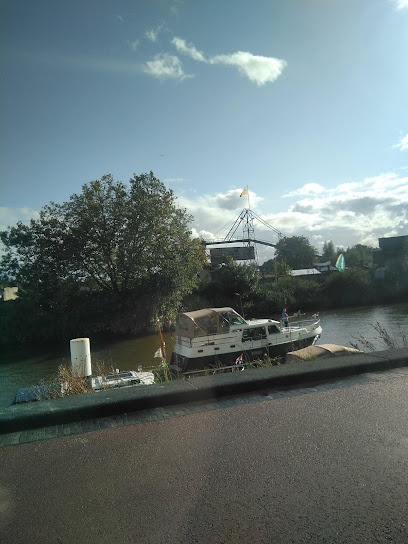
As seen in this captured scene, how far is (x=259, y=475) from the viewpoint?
3629 millimetres

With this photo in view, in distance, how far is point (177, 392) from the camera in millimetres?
5586

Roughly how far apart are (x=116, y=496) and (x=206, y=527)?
79 centimetres

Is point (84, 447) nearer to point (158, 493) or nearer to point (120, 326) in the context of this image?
point (158, 493)

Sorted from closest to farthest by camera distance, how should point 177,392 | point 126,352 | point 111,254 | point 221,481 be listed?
point 221,481 → point 177,392 → point 126,352 → point 111,254

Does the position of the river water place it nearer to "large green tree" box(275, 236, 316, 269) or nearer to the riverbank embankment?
the riverbank embankment

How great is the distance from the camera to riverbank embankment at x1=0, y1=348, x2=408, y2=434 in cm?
498

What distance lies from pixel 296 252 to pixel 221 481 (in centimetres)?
12522

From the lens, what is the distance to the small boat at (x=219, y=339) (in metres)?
20.2

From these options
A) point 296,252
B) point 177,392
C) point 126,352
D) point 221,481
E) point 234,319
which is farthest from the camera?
point 296,252

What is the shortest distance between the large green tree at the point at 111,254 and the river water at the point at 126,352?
4319 millimetres

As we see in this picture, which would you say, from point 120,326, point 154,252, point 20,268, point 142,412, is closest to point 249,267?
point 154,252

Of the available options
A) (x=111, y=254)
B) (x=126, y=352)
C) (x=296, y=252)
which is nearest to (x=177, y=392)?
(x=126, y=352)

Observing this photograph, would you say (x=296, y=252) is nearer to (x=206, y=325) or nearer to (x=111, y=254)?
(x=111, y=254)

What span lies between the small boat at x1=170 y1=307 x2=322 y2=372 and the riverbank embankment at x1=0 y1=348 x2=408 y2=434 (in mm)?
12819
